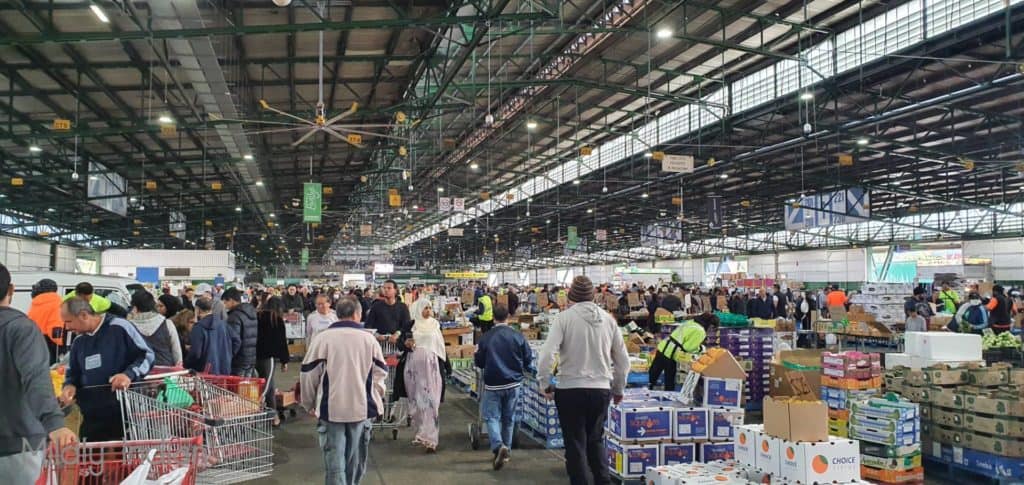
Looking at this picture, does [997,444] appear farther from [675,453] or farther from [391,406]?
[391,406]

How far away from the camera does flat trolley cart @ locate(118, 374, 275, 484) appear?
436 cm

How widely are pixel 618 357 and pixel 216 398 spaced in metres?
3.02

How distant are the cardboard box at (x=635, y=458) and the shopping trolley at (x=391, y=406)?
291 centimetres

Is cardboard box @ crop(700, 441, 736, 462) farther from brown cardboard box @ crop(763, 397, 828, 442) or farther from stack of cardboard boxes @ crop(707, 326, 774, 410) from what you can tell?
stack of cardboard boxes @ crop(707, 326, 774, 410)

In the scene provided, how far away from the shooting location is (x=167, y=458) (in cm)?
328

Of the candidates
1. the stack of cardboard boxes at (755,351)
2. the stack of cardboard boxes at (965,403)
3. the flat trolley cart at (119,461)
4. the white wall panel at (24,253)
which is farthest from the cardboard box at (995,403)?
the white wall panel at (24,253)

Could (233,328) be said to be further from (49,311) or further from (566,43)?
(566,43)

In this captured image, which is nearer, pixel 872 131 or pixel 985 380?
pixel 985 380

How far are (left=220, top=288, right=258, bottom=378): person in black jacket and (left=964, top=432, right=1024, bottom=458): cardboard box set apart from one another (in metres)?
7.84

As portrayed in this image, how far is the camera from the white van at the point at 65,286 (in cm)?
984

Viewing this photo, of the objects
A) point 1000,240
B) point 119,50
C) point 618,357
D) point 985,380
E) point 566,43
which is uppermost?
point 566,43

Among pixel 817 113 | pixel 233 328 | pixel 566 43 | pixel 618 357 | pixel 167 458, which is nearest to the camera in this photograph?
pixel 167 458

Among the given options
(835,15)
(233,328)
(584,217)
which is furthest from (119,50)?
(584,217)

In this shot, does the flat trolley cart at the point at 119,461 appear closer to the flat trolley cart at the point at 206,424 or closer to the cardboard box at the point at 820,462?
the flat trolley cart at the point at 206,424
